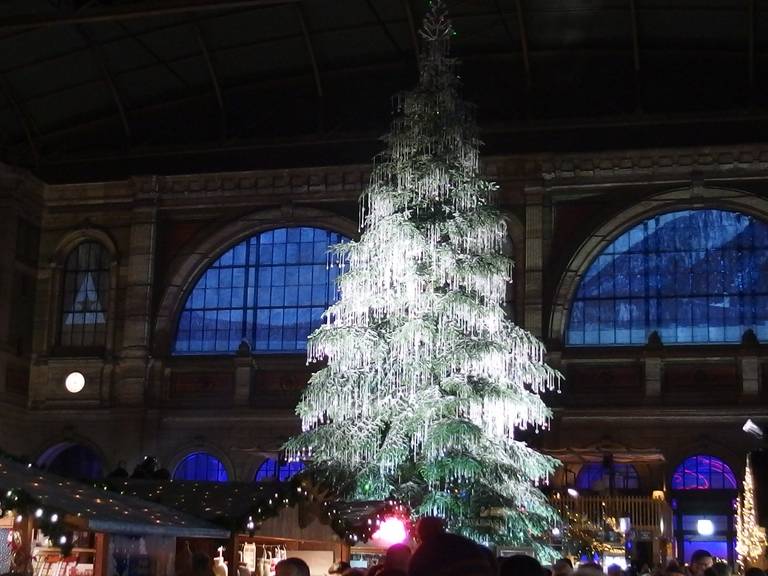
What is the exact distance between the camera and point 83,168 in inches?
1302

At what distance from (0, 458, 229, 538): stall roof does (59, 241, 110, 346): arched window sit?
17.5 meters

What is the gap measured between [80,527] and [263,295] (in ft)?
63.9

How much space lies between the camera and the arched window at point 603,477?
92.6 ft

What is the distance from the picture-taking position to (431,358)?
17312 mm

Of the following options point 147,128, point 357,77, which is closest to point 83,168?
point 147,128

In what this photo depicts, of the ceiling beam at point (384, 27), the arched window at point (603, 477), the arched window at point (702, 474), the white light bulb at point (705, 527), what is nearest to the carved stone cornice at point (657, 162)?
the ceiling beam at point (384, 27)

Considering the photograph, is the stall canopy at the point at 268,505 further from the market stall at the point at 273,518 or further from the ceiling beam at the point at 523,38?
the ceiling beam at the point at 523,38

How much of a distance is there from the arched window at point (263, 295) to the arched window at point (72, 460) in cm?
352

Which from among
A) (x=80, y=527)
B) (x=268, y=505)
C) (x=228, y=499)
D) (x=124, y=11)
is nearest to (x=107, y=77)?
(x=124, y=11)

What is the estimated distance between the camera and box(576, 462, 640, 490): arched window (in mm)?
28234

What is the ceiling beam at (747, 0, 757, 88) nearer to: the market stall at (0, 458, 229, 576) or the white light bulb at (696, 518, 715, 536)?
the white light bulb at (696, 518, 715, 536)

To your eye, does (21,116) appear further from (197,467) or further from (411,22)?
(411,22)

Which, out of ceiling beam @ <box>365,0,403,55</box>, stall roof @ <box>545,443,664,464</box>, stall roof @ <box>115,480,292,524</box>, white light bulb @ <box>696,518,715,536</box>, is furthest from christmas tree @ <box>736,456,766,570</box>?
ceiling beam @ <box>365,0,403,55</box>

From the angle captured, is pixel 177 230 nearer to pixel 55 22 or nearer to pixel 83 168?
pixel 83 168
